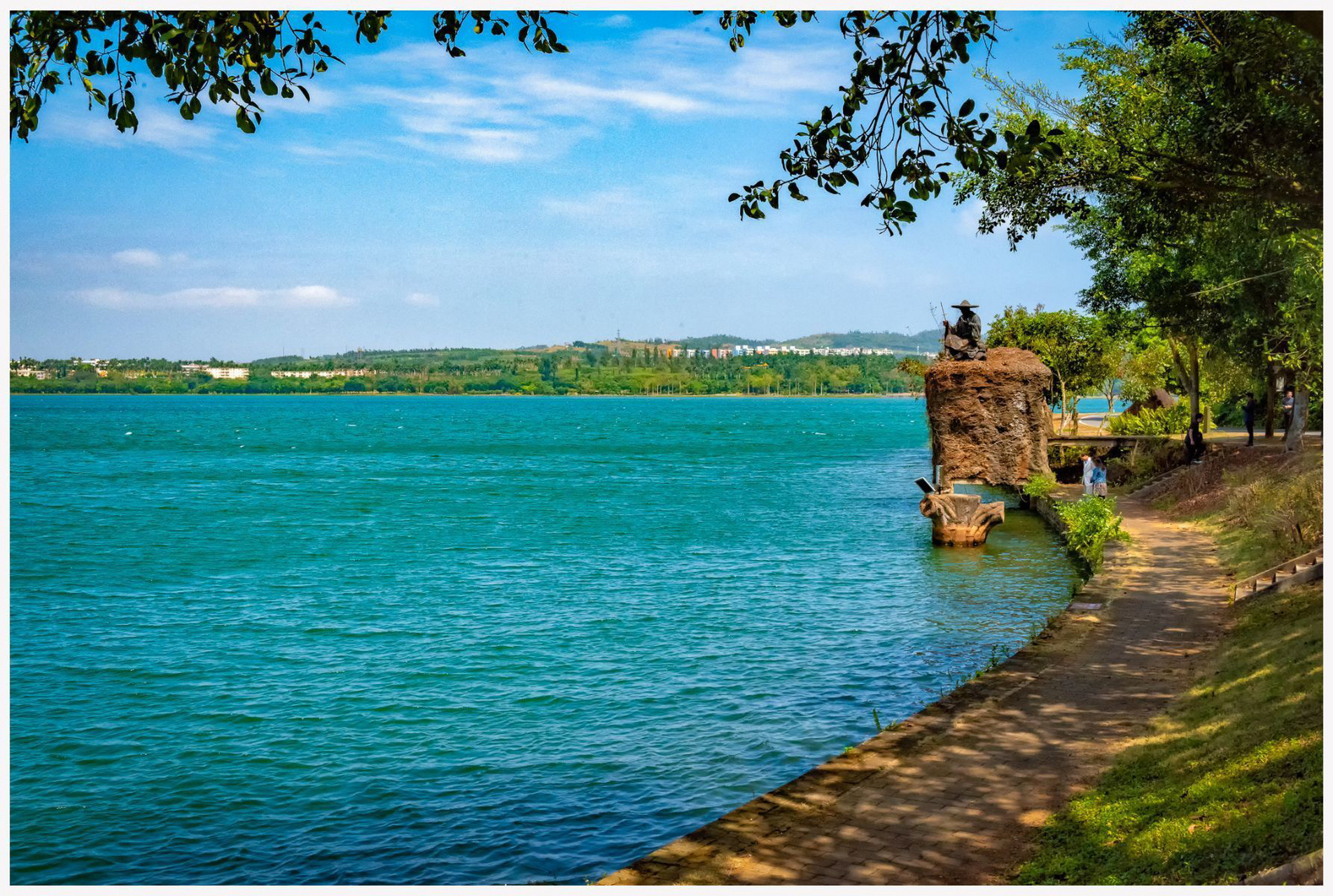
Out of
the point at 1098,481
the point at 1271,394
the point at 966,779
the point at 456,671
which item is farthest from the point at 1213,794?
the point at 1271,394

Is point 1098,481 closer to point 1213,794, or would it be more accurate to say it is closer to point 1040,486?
point 1040,486

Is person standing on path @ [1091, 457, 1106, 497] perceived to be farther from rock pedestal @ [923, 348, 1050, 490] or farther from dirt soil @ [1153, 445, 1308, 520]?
rock pedestal @ [923, 348, 1050, 490]

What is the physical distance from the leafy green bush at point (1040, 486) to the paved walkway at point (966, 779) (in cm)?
2043

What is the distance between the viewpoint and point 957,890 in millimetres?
7242

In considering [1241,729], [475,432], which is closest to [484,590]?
[1241,729]

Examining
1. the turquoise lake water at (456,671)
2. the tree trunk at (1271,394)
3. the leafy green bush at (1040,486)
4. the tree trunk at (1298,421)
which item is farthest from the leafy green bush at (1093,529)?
the tree trunk at (1271,394)

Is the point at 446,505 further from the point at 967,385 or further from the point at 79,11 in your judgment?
the point at 79,11

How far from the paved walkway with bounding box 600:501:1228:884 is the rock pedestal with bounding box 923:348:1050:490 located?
13.9 metres

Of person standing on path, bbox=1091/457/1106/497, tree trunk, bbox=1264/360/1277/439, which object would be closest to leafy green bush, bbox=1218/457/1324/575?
person standing on path, bbox=1091/457/1106/497

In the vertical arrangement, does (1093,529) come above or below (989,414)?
below

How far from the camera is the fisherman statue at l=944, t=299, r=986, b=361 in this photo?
31.4m

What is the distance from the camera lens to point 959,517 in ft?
110

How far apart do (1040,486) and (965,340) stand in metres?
8.90

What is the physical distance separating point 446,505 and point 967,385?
31.7 metres
